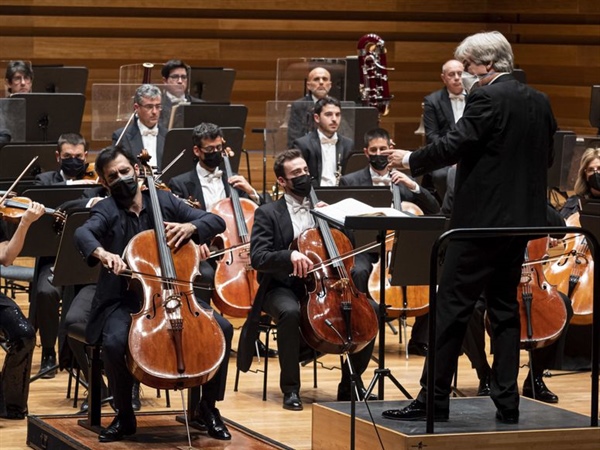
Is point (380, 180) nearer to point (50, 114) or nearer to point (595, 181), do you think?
point (595, 181)

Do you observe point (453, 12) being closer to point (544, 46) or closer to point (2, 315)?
point (544, 46)

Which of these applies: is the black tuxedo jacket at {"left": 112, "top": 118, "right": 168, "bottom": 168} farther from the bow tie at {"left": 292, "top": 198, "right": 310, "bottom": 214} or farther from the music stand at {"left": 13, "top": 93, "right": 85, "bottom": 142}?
the bow tie at {"left": 292, "top": 198, "right": 310, "bottom": 214}

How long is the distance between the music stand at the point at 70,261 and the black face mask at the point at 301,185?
0.93 meters

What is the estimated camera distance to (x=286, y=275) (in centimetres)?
509

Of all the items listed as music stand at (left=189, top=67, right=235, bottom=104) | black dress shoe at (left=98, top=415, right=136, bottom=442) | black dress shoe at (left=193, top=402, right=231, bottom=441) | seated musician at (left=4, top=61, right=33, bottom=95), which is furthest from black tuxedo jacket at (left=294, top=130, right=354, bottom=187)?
black dress shoe at (left=98, top=415, right=136, bottom=442)

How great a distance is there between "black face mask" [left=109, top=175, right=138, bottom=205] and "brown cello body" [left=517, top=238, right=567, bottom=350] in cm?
167

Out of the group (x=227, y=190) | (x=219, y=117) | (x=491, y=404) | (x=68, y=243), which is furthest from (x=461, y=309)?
(x=219, y=117)

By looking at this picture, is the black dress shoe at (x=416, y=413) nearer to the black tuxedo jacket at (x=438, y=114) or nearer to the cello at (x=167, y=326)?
the cello at (x=167, y=326)

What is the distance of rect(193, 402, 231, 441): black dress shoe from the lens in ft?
13.7

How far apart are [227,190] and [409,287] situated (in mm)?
982

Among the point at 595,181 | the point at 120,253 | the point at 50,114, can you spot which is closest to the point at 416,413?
the point at 120,253

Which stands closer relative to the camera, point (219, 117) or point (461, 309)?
point (461, 309)

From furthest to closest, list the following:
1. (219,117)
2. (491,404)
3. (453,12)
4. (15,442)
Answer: (453,12) < (219,117) < (15,442) < (491,404)

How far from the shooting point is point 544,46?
10422 mm
